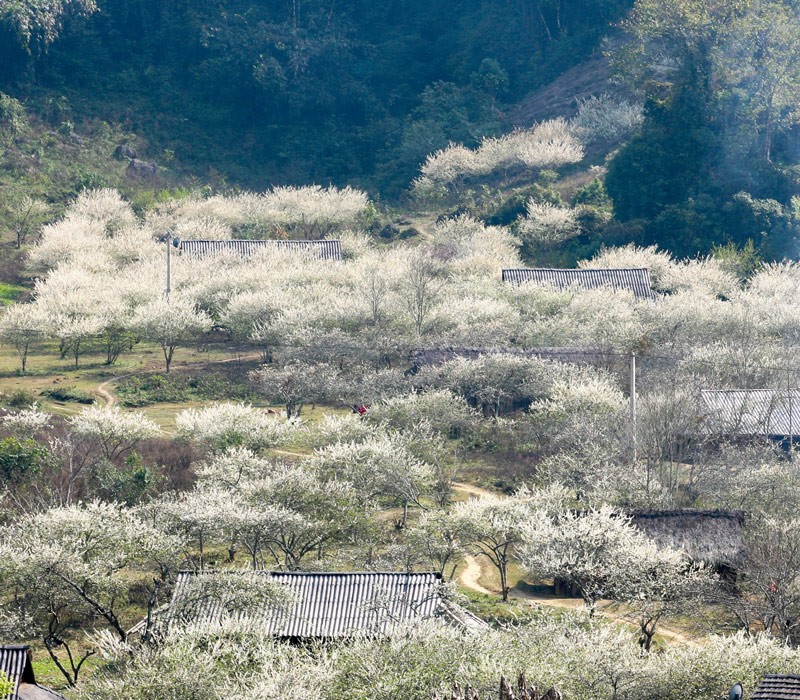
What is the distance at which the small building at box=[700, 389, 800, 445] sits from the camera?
4784 centimetres

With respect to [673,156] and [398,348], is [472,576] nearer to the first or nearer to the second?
[398,348]

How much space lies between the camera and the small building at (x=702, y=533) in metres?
37.7

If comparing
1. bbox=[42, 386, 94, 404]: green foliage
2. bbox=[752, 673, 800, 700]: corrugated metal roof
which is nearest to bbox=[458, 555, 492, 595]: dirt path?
bbox=[752, 673, 800, 700]: corrugated metal roof

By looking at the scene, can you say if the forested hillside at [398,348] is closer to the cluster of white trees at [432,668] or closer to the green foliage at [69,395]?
the cluster of white trees at [432,668]

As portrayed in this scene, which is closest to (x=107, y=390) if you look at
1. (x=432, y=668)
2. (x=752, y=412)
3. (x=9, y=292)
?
(x=9, y=292)

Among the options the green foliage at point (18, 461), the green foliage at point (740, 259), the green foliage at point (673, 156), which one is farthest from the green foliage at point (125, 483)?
the green foliage at point (673, 156)

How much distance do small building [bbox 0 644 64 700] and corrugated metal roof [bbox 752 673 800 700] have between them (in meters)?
13.0

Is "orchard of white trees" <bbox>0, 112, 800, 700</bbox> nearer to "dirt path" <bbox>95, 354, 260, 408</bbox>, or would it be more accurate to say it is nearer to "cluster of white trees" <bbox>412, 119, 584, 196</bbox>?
"dirt path" <bbox>95, 354, 260, 408</bbox>

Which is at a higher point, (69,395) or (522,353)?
(522,353)

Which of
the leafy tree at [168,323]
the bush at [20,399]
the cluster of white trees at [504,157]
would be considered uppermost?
the cluster of white trees at [504,157]

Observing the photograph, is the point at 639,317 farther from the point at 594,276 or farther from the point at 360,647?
the point at 360,647

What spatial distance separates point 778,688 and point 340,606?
1125 cm

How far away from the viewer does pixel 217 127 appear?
10956 centimetres

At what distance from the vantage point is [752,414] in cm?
4922
